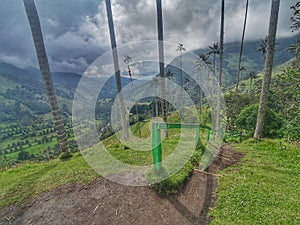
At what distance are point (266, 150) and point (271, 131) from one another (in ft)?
18.1

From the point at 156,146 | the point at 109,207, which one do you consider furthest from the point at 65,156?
the point at 156,146

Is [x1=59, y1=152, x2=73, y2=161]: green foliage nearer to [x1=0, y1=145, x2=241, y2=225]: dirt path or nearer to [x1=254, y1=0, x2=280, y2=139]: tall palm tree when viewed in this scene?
[x1=0, y1=145, x2=241, y2=225]: dirt path

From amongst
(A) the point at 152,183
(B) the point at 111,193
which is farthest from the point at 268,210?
(B) the point at 111,193

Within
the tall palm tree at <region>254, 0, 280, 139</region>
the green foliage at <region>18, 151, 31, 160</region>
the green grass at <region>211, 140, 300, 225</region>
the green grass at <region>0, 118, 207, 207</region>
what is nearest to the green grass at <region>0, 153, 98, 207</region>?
the green grass at <region>0, 118, 207, 207</region>

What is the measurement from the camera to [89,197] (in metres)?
4.25

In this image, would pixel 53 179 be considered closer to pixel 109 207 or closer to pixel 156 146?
pixel 109 207

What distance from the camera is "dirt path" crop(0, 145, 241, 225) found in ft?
11.9

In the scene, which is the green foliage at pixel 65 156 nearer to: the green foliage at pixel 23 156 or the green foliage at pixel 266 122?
the green foliage at pixel 266 122

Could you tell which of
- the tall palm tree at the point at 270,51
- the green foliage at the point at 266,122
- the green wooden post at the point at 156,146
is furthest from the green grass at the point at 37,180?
the green foliage at the point at 266,122

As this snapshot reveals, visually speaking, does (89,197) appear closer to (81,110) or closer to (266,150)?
(81,110)

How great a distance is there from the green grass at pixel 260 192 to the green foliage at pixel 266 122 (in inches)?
247

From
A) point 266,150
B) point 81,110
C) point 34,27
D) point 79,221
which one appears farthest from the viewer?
point 266,150

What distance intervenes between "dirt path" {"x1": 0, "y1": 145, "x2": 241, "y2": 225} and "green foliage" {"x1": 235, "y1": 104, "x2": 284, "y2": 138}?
36.6 ft

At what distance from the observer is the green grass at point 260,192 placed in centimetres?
384
